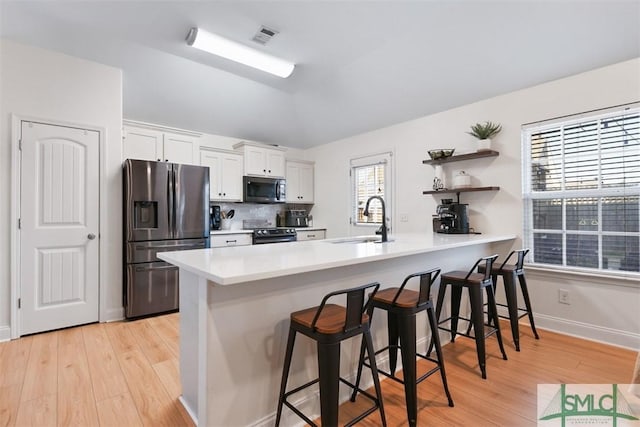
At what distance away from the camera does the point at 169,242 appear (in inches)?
135

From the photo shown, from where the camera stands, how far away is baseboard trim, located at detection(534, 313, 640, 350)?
2.54 m

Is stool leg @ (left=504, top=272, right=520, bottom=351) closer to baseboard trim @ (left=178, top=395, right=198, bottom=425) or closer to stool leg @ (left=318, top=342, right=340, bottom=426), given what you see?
stool leg @ (left=318, top=342, right=340, bottom=426)

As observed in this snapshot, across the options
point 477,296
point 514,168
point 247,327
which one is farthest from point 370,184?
point 247,327

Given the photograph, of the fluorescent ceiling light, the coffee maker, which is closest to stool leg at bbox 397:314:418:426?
the coffee maker

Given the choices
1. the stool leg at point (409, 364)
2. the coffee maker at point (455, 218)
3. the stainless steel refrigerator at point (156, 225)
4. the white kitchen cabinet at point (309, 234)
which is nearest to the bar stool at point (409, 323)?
the stool leg at point (409, 364)

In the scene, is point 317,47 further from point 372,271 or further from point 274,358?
A: point 274,358

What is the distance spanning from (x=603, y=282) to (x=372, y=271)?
2204mm

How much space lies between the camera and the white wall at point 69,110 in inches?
107

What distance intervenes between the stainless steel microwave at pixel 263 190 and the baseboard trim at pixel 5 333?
2962 millimetres

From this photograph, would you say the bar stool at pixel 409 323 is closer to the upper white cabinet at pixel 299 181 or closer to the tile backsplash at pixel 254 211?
the tile backsplash at pixel 254 211

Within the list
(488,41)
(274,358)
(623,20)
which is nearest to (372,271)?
Answer: (274,358)

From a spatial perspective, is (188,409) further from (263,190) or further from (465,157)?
(263,190)

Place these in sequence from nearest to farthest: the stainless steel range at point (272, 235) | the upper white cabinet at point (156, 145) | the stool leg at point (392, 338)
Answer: the stool leg at point (392, 338) < the upper white cabinet at point (156, 145) < the stainless steel range at point (272, 235)

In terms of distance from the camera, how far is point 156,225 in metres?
3.36
